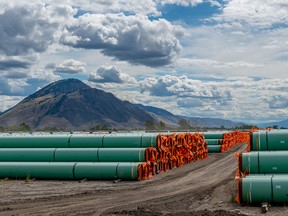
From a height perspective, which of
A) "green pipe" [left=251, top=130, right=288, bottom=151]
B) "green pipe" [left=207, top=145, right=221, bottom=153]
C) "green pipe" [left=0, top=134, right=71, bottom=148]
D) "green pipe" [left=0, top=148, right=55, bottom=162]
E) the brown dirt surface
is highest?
"green pipe" [left=251, top=130, right=288, bottom=151]

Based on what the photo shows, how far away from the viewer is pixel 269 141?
2141 cm

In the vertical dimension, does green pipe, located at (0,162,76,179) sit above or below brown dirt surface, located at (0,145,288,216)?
above

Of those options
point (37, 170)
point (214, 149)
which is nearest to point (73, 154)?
point (37, 170)

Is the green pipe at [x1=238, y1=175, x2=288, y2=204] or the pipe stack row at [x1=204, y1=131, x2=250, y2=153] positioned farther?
the pipe stack row at [x1=204, y1=131, x2=250, y2=153]

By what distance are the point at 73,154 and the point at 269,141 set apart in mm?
12500

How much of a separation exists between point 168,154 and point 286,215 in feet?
56.2

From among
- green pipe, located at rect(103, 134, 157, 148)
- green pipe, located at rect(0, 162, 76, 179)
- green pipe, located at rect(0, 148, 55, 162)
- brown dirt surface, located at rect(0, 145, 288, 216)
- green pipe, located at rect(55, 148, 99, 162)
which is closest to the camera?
brown dirt surface, located at rect(0, 145, 288, 216)

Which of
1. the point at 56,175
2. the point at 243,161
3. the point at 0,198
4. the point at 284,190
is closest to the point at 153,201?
the point at 243,161

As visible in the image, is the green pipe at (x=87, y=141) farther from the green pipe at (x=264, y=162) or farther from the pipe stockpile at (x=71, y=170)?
the green pipe at (x=264, y=162)

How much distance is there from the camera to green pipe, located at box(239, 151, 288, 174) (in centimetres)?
1928

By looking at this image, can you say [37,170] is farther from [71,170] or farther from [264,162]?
[264,162]

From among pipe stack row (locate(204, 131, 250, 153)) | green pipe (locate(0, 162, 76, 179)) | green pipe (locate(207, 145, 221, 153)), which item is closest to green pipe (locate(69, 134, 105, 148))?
green pipe (locate(0, 162, 76, 179))

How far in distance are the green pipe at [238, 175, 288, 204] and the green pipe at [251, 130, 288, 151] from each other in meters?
4.02

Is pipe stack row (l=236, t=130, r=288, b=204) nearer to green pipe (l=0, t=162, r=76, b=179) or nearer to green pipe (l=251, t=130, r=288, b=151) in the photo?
green pipe (l=251, t=130, r=288, b=151)
